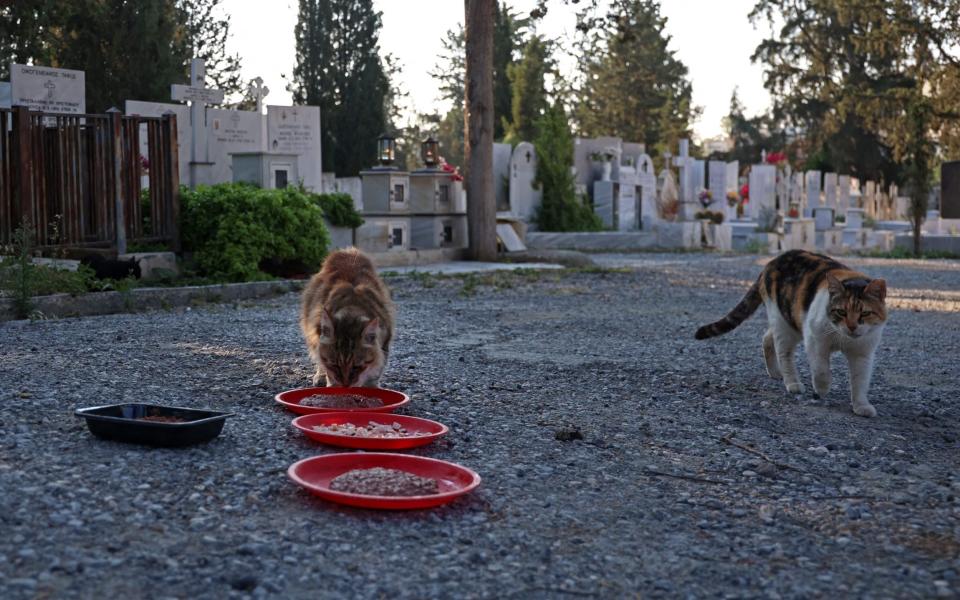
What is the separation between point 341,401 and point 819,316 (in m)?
2.73

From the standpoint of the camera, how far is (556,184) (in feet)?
87.8

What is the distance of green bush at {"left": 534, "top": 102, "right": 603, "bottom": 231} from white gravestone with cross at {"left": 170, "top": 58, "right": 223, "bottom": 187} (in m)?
10.5

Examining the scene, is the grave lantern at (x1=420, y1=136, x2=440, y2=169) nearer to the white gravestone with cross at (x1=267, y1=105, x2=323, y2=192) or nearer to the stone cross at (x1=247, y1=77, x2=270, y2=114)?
the white gravestone with cross at (x1=267, y1=105, x2=323, y2=192)

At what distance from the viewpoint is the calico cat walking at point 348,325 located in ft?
16.8

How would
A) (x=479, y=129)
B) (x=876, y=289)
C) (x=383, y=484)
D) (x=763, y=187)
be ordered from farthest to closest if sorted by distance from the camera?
(x=763, y=187)
(x=479, y=129)
(x=876, y=289)
(x=383, y=484)

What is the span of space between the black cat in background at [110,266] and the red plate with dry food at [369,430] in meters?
6.87

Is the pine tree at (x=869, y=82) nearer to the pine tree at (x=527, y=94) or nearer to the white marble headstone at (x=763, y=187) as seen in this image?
the white marble headstone at (x=763, y=187)

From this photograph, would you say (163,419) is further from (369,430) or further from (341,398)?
(341,398)

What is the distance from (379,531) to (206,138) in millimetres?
16565

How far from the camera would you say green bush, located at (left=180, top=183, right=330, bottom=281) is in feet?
39.9

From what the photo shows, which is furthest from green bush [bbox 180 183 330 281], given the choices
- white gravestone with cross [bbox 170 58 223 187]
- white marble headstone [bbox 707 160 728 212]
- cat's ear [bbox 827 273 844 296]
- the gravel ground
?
white marble headstone [bbox 707 160 728 212]

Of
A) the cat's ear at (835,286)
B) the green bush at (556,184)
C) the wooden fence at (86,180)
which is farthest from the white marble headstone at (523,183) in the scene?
the cat's ear at (835,286)

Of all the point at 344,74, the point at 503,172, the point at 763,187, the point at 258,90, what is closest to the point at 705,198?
the point at 763,187

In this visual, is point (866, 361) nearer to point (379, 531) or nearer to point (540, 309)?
point (379, 531)
